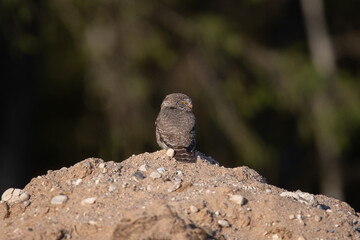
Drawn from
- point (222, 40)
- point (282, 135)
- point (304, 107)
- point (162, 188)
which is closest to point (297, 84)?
point (304, 107)

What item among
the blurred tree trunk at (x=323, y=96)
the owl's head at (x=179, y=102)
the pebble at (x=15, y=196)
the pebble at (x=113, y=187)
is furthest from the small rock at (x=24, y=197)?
the blurred tree trunk at (x=323, y=96)

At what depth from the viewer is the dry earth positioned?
4.09m

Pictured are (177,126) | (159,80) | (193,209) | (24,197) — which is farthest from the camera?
(159,80)

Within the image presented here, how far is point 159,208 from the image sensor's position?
4137mm

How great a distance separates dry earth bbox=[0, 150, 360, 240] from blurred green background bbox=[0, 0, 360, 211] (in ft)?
21.6

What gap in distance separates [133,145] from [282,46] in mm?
4909

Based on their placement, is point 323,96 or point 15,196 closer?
point 15,196

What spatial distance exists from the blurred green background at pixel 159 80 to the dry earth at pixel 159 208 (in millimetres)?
6577

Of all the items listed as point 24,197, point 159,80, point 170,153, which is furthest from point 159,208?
point 159,80

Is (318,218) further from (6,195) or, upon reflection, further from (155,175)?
(6,195)

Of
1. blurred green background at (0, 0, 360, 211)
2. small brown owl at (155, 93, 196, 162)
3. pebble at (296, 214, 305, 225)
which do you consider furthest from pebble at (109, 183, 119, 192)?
blurred green background at (0, 0, 360, 211)

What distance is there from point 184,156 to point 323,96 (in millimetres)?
8174

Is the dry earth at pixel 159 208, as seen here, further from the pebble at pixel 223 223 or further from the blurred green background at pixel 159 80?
the blurred green background at pixel 159 80

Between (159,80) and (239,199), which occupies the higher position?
(239,199)
